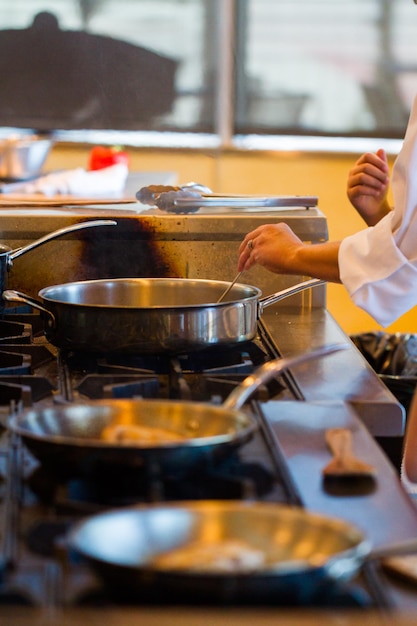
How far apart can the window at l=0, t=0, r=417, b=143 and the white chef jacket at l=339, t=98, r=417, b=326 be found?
347 centimetres

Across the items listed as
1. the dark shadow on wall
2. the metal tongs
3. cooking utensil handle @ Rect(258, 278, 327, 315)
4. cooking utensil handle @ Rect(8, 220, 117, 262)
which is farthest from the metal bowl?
cooking utensil handle @ Rect(258, 278, 327, 315)

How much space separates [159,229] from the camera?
6.44 feet

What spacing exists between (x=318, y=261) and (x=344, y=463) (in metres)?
0.79

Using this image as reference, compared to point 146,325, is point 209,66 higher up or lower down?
higher up

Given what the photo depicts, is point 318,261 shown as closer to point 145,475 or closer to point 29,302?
point 29,302

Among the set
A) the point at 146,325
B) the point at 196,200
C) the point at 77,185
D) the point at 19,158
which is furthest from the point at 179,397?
the point at 19,158

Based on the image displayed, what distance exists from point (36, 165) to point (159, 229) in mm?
1548

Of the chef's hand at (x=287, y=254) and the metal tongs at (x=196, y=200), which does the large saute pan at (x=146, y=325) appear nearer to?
the chef's hand at (x=287, y=254)

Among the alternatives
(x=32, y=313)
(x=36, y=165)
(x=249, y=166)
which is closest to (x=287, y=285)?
(x=32, y=313)

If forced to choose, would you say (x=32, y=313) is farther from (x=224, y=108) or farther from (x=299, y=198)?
(x=224, y=108)

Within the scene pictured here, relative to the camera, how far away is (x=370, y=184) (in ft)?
7.15

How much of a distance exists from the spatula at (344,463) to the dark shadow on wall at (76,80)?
4167mm

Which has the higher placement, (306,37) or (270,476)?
(306,37)

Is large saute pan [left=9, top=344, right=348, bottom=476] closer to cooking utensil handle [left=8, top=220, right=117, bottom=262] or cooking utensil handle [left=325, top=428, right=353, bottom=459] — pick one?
cooking utensil handle [left=325, top=428, right=353, bottom=459]
